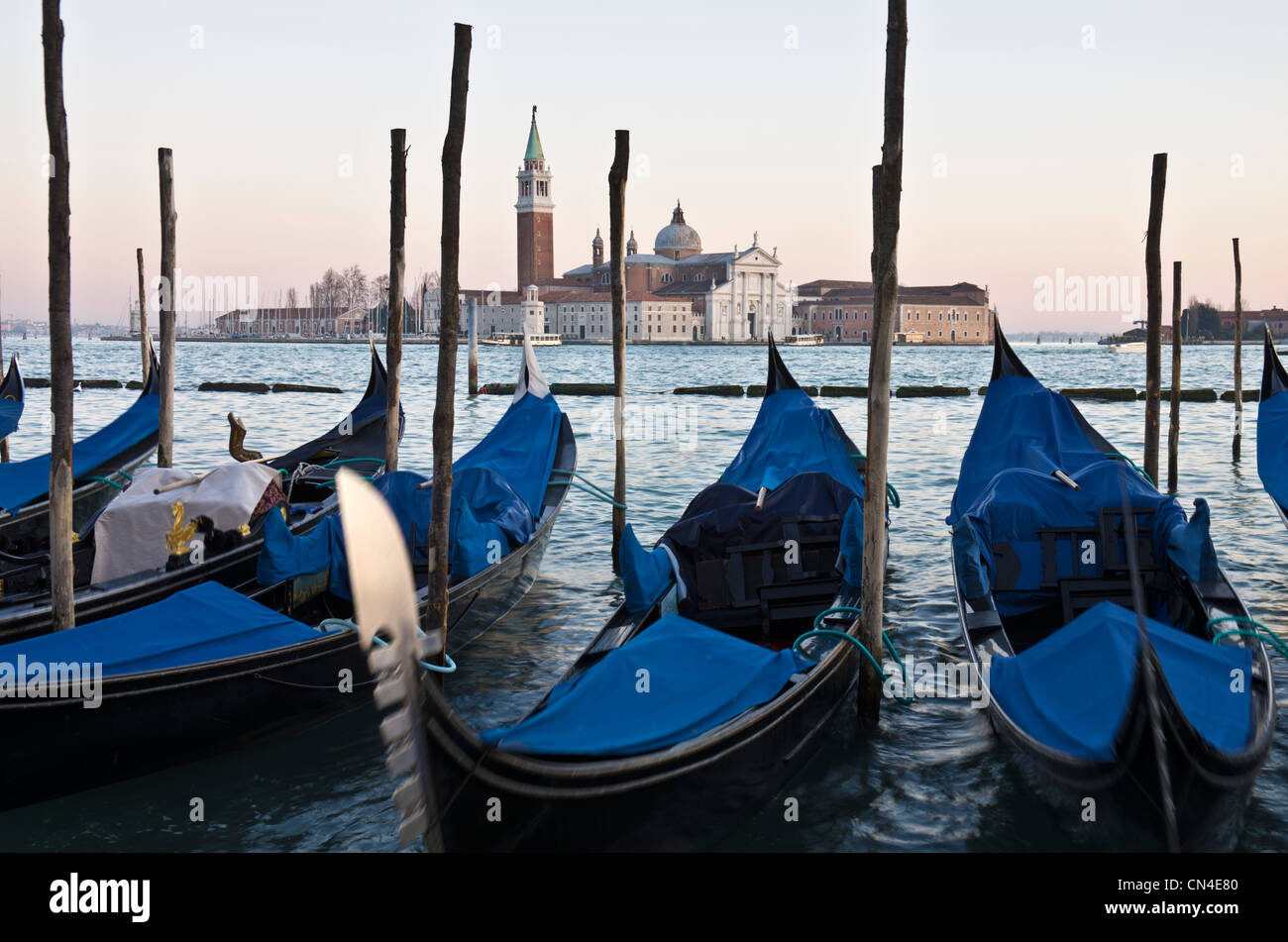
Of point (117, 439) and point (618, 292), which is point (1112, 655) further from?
point (117, 439)

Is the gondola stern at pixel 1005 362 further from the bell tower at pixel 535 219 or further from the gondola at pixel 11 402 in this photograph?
the bell tower at pixel 535 219

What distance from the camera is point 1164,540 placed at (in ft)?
12.3

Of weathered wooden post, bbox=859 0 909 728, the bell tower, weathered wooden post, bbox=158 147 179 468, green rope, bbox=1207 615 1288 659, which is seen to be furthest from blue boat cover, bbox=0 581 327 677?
the bell tower

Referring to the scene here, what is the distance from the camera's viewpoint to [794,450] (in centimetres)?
532

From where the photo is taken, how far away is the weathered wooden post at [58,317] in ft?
11.2

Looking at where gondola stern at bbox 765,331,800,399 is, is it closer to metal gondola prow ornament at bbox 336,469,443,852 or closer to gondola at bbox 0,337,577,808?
gondola at bbox 0,337,577,808

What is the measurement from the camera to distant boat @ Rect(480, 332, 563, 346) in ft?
214

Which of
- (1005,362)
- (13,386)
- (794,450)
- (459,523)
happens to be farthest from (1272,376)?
(13,386)

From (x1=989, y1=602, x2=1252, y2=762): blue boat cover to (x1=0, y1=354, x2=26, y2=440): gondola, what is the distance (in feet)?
23.2

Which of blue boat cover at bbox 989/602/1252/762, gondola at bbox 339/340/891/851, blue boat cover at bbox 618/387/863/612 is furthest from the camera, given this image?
blue boat cover at bbox 618/387/863/612

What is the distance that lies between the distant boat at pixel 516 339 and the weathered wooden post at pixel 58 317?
6031 cm
